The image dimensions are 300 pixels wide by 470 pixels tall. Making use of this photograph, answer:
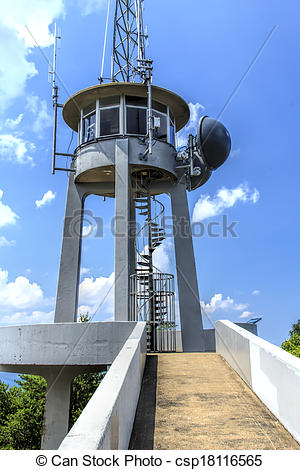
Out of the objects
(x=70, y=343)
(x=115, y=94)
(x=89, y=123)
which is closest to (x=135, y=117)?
(x=115, y=94)

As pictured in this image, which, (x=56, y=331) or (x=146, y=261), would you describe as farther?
(x=146, y=261)

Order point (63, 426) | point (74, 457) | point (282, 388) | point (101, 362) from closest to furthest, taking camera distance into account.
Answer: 1. point (74, 457)
2. point (282, 388)
3. point (101, 362)
4. point (63, 426)

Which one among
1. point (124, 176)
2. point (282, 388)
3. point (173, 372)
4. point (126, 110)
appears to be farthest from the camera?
point (126, 110)

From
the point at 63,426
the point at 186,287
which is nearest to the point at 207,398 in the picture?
the point at 63,426

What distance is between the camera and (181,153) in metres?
18.4

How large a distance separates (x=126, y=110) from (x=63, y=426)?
12464mm

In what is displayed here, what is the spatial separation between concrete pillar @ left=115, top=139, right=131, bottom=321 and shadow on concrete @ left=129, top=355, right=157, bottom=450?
6964 mm

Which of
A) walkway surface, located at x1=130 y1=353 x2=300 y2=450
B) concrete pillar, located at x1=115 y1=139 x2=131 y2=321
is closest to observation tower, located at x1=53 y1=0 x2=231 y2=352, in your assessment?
concrete pillar, located at x1=115 y1=139 x2=131 y2=321

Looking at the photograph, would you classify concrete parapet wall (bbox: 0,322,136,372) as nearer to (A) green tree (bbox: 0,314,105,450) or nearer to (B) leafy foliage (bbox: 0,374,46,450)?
(A) green tree (bbox: 0,314,105,450)

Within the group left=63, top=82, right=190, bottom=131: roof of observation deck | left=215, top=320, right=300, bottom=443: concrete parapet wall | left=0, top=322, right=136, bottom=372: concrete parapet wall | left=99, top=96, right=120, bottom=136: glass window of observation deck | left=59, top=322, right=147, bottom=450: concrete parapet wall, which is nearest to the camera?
left=59, top=322, right=147, bottom=450: concrete parapet wall

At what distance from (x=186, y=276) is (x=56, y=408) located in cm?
707

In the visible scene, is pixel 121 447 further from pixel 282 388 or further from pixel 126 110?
pixel 126 110

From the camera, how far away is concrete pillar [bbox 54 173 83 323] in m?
17.0

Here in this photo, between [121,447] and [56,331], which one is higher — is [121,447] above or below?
below
